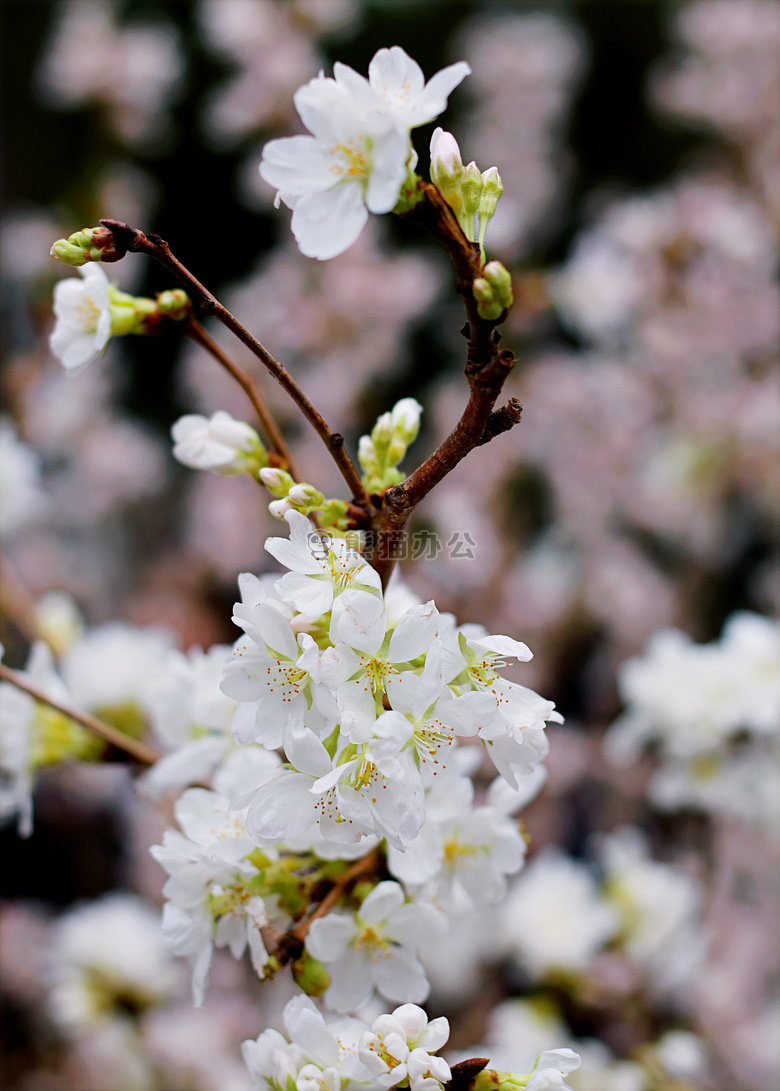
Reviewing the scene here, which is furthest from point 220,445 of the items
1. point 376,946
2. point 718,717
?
point 718,717

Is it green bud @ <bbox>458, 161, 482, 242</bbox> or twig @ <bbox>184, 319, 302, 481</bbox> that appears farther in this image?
twig @ <bbox>184, 319, 302, 481</bbox>

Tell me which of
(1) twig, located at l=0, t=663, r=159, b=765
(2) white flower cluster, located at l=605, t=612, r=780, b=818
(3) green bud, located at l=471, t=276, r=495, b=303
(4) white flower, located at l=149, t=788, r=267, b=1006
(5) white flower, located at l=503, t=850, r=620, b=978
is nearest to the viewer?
(3) green bud, located at l=471, t=276, r=495, b=303

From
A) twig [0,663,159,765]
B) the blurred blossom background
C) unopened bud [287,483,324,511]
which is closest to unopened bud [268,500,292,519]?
unopened bud [287,483,324,511]

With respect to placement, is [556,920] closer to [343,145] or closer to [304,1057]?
[304,1057]

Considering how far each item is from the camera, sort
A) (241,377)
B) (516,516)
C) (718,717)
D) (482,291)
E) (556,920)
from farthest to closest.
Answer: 1. (516,516)
2. (556,920)
3. (718,717)
4. (241,377)
5. (482,291)

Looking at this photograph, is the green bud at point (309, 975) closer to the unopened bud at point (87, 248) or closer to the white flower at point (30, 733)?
the white flower at point (30, 733)

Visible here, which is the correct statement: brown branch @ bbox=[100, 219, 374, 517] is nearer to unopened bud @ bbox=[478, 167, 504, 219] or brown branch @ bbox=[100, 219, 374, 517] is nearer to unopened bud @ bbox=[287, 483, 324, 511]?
unopened bud @ bbox=[287, 483, 324, 511]

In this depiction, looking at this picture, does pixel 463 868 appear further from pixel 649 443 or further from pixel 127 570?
pixel 127 570
